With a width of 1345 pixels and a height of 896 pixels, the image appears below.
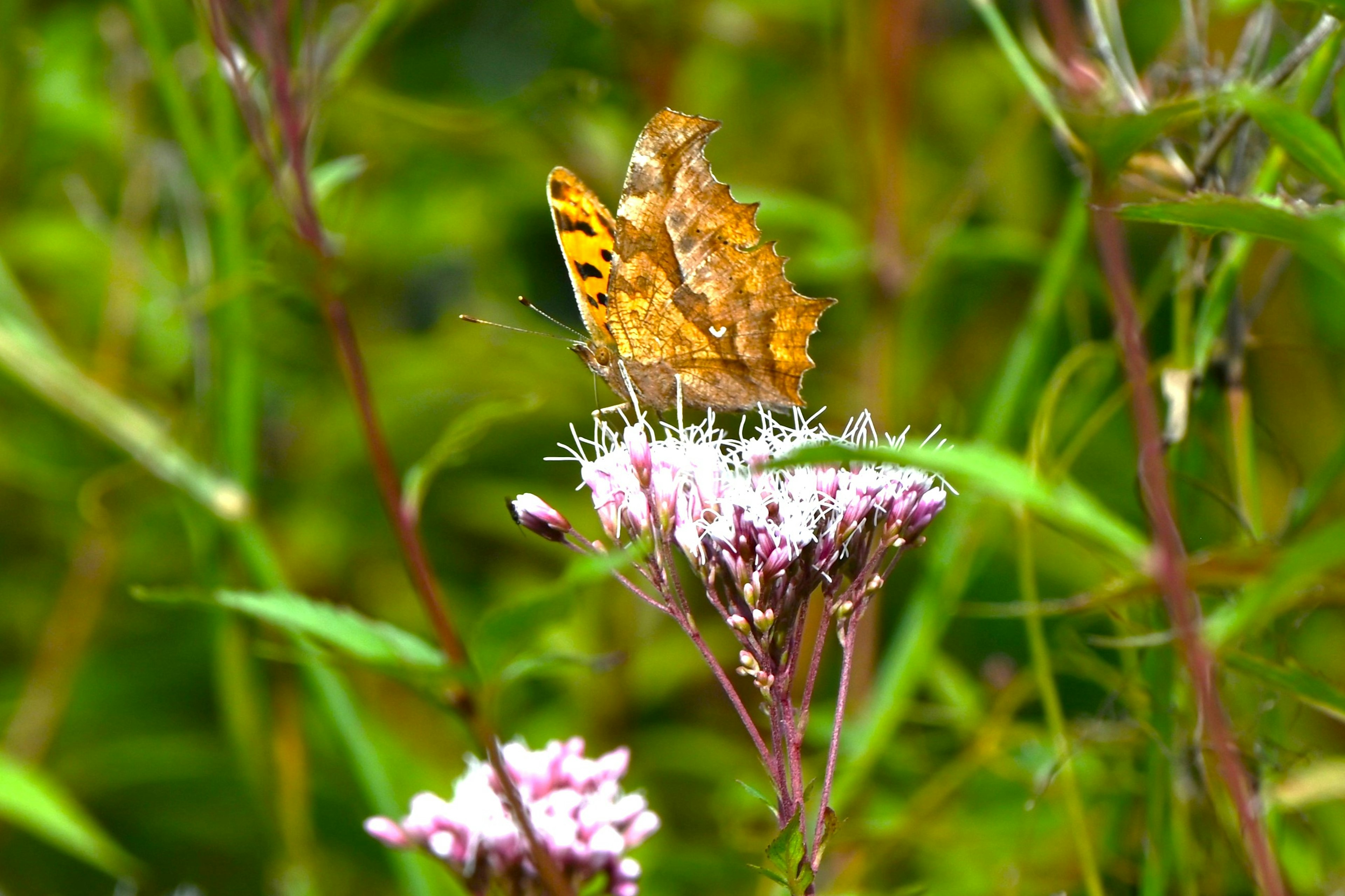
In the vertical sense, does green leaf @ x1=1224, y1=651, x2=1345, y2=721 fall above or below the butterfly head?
below

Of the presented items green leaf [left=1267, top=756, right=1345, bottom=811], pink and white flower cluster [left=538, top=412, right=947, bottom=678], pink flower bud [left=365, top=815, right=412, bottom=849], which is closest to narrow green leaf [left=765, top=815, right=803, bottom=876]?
pink and white flower cluster [left=538, top=412, right=947, bottom=678]

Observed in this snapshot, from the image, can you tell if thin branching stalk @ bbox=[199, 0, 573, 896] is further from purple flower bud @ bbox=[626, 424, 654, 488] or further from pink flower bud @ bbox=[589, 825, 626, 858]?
purple flower bud @ bbox=[626, 424, 654, 488]

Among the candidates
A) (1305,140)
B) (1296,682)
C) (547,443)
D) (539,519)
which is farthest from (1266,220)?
(547,443)

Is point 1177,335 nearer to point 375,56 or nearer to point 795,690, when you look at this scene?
point 795,690

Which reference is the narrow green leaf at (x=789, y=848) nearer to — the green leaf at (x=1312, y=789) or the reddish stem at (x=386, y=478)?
the reddish stem at (x=386, y=478)

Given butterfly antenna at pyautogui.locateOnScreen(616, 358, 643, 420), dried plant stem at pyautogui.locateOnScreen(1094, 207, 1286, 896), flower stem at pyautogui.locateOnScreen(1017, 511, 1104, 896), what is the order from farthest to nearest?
butterfly antenna at pyautogui.locateOnScreen(616, 358, 643, 420) < flower stem at pyautogui.locateOnScreen(1017, 511, 1104, 896) < dried plant stem at pyautogui.locateOnScreen(1094, 207, 1286, 896)

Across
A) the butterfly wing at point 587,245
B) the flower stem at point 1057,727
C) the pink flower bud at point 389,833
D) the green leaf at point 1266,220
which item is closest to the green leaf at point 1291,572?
the green leaf at point 1266,220

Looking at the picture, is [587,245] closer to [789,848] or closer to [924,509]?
[924,509]

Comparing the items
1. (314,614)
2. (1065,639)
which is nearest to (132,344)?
(314,614)
